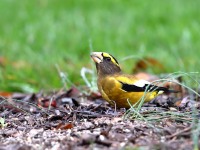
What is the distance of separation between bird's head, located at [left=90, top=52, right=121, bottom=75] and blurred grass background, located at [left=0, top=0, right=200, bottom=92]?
9.51 feet

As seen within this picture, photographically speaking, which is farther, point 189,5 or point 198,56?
point 189,5

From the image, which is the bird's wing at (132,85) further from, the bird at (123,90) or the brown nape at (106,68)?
the brown nape at (106,68)

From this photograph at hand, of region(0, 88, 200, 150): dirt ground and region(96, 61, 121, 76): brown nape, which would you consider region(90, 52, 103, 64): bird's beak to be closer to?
region(96, 61, 121, 76): brown nape

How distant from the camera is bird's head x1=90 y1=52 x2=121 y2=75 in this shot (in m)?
5.61

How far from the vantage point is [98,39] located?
36.6 feet

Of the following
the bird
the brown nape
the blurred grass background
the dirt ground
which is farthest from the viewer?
the blurred grass background

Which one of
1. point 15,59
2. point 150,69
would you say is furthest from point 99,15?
point 150,69

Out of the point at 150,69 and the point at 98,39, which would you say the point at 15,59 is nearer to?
the point at 98,39

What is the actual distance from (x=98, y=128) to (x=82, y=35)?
6.93 m

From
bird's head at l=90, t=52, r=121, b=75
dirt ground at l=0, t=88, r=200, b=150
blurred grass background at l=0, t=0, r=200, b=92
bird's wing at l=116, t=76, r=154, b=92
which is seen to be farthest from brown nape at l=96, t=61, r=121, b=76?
blurred grass background at l=0, t=0, r=200, b=92

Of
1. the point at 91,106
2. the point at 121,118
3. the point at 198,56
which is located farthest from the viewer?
the point at 198,56

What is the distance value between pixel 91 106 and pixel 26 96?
1.66 meters

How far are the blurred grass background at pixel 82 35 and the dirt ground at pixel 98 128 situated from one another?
300cm

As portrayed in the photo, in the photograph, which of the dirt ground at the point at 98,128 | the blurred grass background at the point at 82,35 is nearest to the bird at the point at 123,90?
the dirt ground at the point at 98,128
